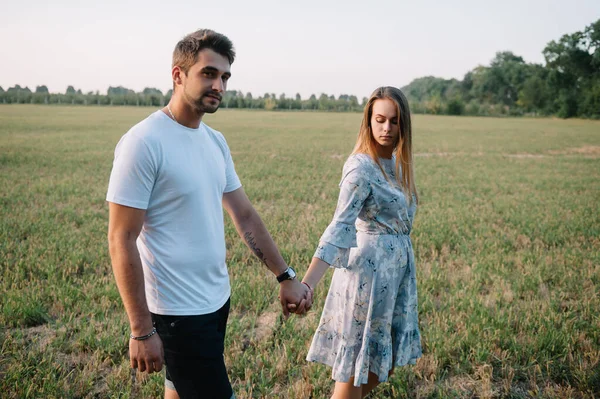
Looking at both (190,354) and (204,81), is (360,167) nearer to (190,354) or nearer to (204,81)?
(204,81)

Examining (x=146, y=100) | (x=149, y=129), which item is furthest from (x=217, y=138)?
(x=146, y=100)

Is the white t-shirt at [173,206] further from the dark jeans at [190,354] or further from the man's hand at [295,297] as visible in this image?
the man's hand at [295,297]

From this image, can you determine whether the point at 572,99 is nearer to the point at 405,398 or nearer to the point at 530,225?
the point at 530,225

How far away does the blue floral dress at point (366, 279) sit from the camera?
2561 mm

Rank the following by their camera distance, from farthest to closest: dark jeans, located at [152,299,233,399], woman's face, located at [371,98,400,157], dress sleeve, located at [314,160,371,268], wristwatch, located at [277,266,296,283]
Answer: wristwatch, located at [277,266,296,283], woman's face, located at [371,98,400,157], dress sleeve, located at [314,160,371,268], dark jeans, located at [152,299,233,399]

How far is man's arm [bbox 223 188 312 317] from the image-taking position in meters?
2.73

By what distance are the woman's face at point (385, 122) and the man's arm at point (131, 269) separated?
1.43 m

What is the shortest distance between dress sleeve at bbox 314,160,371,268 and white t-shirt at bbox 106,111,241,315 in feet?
2.08

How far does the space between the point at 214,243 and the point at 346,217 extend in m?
0.76

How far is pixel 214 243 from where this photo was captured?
88.3 inches

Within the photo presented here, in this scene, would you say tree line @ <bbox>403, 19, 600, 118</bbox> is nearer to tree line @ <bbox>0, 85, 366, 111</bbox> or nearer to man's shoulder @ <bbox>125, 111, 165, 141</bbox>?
tree line @ <bbox>0, 85, 366, 111</bbox>

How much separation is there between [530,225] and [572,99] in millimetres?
91607

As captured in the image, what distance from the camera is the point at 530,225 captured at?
27.7 feet

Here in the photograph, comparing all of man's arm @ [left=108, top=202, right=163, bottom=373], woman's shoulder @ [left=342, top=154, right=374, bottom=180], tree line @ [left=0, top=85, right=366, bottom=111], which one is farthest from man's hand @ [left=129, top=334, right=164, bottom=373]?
tree line @ [left=0, top=85, right=366, bottom=111]
